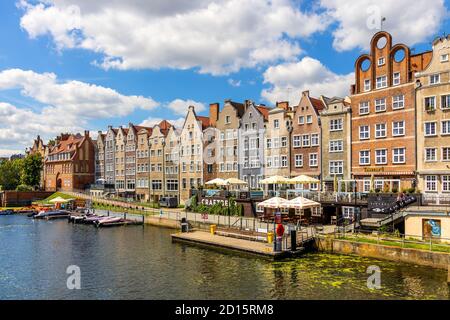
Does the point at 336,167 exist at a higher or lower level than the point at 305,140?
lower

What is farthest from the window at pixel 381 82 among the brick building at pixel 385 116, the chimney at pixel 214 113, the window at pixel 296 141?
the chimney at pixel 214 113

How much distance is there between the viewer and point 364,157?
1795 inches

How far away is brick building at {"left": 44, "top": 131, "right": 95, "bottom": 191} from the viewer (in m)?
96.3

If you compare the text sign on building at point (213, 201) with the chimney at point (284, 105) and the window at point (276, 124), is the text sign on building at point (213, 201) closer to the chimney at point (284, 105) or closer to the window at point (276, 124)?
the window at point (276, 124)

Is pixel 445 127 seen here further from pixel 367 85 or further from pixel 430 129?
pixel 367 85

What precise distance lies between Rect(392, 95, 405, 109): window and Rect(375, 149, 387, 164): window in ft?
16.4

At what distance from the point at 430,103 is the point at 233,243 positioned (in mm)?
25008

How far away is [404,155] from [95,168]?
7792 centimetres

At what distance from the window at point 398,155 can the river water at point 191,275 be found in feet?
56.3

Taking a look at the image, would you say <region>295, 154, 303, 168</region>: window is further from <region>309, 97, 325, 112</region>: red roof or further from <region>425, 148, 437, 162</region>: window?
<region>425, 148, 437, 162</region>: window

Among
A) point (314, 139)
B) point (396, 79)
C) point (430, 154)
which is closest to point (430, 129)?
point (430, 154)

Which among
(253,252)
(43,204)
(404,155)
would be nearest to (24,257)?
(253,252)
